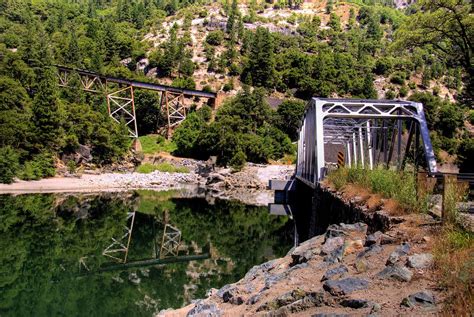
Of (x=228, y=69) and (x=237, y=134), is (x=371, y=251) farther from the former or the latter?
(x=228, y=69)

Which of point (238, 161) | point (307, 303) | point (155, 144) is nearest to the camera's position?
point (307, 303)

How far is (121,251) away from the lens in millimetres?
19578

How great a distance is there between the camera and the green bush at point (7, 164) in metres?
38.0

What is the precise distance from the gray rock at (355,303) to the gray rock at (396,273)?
734 millimetres

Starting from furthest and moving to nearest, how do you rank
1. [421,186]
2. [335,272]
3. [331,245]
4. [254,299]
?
[421,186]
[331,245]
[254,299]
[335,272]

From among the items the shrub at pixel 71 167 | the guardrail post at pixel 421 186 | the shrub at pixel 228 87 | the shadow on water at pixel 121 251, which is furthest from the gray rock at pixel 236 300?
the shrub at pixel 228 87

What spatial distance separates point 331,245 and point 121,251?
12.9 metres

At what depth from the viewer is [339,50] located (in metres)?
98.6

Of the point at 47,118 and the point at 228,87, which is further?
the point at 228,87

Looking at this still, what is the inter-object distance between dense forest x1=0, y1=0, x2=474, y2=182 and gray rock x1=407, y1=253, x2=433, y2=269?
1371cm

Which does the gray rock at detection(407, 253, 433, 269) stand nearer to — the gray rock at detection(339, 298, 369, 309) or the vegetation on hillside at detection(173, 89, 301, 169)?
the gray rock at detection(339, 298, 369, 309)

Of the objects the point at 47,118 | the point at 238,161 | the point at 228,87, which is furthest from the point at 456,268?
the point at 228,87

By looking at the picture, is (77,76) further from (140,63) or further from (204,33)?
(204,33)

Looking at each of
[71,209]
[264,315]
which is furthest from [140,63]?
[264,315]
